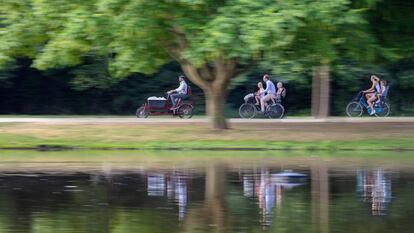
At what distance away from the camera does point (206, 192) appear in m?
15.9

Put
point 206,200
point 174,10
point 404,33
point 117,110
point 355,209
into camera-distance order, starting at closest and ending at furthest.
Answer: point 355,209 < point 206,200 < point 174,10 < point 404,33 < point 117,110

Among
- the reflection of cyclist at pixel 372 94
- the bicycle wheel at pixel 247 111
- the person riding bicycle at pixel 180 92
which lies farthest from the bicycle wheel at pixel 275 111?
the reflection of cyclist at pixel 372 94

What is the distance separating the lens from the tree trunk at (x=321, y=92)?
3362cm

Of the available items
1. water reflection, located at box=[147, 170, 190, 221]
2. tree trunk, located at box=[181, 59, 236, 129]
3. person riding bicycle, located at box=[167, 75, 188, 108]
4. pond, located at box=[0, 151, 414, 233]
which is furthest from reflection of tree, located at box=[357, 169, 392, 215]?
person riding bicycle, located at box=[167, 75, 188, 108]

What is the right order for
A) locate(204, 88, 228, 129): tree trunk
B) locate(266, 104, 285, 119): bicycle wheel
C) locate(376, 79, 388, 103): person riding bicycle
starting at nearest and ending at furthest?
locate(204, 88, 228, 129): tree trunk
locate(266, 104, 285, 119): bicycle wheel
locate(376, 79, 388, 103): person riding bicycle

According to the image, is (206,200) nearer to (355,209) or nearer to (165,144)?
(355,209)

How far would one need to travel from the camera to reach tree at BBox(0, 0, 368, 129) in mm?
23438

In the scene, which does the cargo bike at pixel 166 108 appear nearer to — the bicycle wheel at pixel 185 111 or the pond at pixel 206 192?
the bicycle wheel at pixel 185 111

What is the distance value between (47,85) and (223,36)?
1994cm

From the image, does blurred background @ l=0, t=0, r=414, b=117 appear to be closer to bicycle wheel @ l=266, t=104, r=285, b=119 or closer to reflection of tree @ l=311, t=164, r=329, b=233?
bicycle wheel @ l=266, t=104, r=285, b=119

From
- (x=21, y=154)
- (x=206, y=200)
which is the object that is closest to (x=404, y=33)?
(x=21, y=154)

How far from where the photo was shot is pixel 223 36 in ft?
76.3

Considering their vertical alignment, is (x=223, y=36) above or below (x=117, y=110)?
above

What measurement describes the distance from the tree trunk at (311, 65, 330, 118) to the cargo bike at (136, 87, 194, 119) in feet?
15.8
